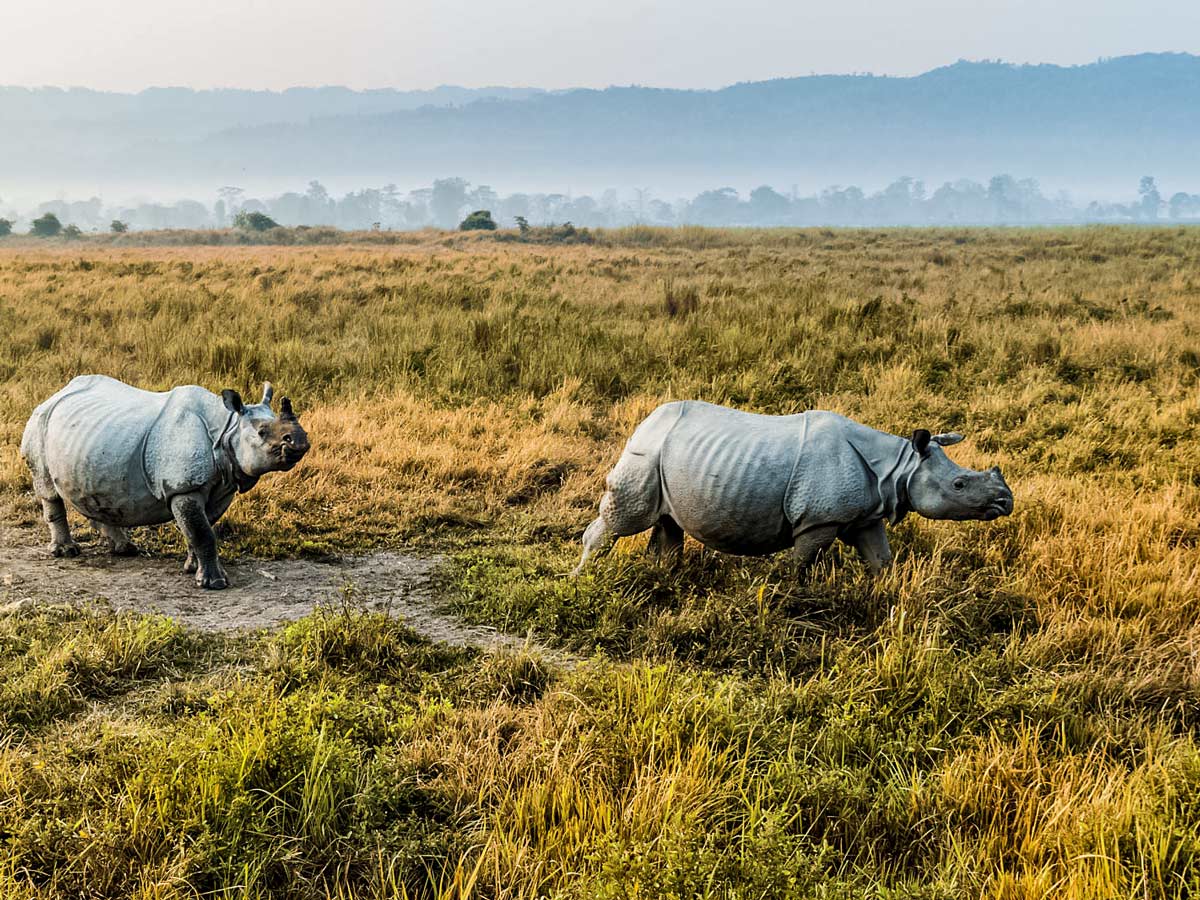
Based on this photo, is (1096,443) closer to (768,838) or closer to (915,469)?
Result: (915,469)

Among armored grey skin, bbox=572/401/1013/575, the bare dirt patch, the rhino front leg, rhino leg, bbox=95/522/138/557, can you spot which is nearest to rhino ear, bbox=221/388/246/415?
the rhino front leg

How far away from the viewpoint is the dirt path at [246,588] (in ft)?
16.2

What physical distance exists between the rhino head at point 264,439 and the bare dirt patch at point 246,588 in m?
0.74

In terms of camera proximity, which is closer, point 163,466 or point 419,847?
point 419,847

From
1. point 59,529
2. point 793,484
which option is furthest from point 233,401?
point 793,484

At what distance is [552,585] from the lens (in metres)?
5.22

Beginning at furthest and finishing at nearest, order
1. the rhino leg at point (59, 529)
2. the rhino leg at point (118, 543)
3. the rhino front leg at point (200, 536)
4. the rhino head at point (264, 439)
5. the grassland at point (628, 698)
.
Answer: the rhino leg at point (118, 543) < the rhino leg at point (59, 529) < the rhino front leg at point (200, 536) < the rhino head at point (264, 439) < the grassland at point (628, 698)

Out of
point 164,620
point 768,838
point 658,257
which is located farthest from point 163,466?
point 658,257

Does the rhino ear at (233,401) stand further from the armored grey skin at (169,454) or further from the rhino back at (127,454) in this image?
the rhino back at (127,454)

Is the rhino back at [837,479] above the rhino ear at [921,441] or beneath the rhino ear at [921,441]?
beneath

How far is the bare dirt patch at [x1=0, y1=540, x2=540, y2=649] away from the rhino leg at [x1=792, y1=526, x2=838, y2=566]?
154 cm

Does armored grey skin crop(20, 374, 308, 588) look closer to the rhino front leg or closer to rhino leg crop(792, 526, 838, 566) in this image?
the rhino front leg

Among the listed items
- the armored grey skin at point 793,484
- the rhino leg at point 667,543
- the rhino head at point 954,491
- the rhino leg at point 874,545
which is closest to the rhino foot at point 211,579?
the armored grey skin at point 793,484

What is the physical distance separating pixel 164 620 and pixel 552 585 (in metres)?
2.02
